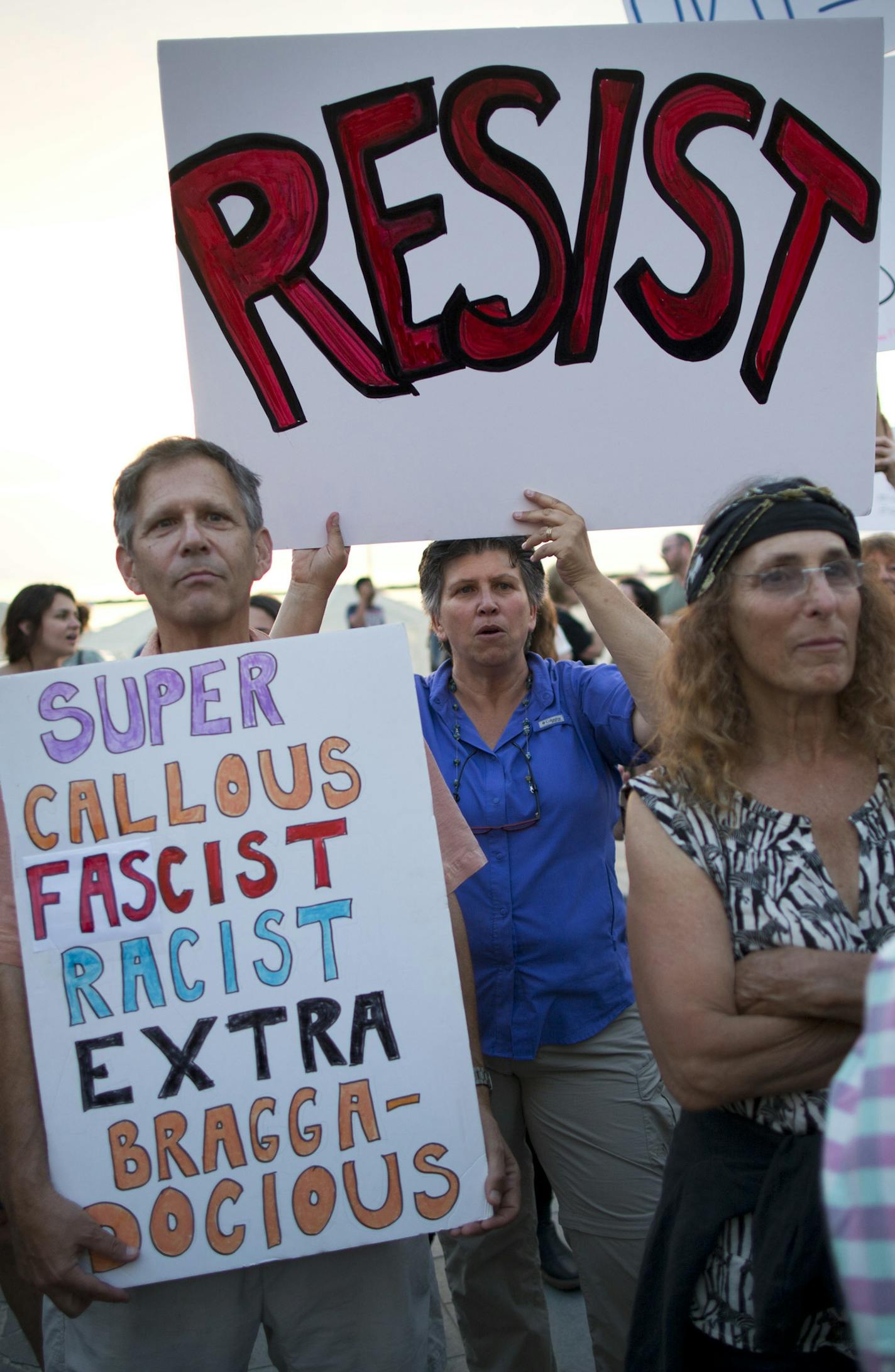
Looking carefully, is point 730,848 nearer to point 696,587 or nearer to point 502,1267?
point 696,587

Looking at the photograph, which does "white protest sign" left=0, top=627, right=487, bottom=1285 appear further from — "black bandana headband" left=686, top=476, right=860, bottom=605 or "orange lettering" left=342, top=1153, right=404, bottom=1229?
"black bandana headband" left=686, top=476, right=860, bottom=605

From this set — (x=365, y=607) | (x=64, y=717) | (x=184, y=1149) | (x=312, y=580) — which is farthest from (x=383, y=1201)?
(x=365, y=607)

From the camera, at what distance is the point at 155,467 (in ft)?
5.90

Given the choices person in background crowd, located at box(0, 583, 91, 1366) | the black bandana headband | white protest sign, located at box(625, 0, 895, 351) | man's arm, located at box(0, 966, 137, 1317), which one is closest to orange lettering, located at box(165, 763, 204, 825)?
man's arm, located at box(0, 966, 137, 1317)

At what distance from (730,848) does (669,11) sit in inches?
100

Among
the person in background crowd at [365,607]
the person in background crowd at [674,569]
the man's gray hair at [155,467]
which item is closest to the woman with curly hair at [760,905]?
the man's gray hair at [155,467]

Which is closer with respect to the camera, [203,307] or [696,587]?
[696,587]

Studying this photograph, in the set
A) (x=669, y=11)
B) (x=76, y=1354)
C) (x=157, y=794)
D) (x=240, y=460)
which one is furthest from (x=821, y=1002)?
(x=669, y=11)

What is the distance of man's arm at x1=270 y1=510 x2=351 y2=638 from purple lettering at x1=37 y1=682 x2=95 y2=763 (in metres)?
0.49

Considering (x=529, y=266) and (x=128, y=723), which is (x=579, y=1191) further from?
(x=529, y=266)

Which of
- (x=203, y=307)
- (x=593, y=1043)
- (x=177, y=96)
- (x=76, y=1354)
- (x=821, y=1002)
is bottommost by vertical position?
(x=76, y=1354)

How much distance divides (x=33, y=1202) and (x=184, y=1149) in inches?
8.9

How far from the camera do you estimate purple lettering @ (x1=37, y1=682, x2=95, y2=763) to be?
1570 millimetres

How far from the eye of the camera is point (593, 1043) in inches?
84.0
